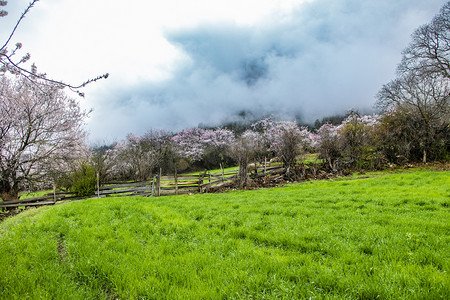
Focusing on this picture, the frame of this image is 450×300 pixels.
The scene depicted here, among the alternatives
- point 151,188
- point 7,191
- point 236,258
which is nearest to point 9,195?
point 7,191

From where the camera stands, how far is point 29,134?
12219mm

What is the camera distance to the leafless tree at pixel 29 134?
12.5 m

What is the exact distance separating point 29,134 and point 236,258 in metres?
15.1

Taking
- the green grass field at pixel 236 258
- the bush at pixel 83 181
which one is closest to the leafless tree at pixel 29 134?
the bush at pixel 83 181

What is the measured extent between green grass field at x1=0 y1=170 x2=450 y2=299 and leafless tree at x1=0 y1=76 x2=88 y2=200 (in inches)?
405

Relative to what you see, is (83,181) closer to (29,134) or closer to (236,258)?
(29,134)

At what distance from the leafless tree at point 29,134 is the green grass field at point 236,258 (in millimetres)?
10289

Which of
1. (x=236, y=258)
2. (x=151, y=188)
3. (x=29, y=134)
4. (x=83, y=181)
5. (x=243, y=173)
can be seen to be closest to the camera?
(x=236, y=258)

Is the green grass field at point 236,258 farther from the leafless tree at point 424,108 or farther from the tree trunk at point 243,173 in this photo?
the leafless tree at point 424,108

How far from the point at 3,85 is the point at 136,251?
16.9m

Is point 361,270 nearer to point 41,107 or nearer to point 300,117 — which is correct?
point 41,107

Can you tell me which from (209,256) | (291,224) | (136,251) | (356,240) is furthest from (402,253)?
(136,251)

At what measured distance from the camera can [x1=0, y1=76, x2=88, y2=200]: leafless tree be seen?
12508 mm

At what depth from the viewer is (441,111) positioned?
18609 millimetres
